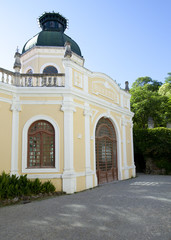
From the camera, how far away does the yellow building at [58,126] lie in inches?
323

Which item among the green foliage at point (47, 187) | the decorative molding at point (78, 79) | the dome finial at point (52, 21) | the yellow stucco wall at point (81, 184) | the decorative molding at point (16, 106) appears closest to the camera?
the green foliage at point (47, 187)

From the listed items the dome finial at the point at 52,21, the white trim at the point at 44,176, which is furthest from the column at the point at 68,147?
the dome finial at the point at 52,21

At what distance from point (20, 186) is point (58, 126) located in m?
2.77

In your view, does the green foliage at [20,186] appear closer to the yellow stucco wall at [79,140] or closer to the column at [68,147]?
the column at [68,147]

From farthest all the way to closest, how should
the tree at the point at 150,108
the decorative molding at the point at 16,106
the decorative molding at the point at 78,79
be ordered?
the tree at the point at 150,108, the decorative molding at the point at 78,79, the decorative molding at the point at 16,106

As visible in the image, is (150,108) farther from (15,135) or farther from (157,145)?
(15,135)

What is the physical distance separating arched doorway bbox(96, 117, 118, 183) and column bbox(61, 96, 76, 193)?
2.29 meters

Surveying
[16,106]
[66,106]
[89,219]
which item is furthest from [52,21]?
[89,219]

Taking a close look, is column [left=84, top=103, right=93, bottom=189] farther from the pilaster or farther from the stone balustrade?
the pilaster

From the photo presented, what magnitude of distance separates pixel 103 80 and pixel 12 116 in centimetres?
545

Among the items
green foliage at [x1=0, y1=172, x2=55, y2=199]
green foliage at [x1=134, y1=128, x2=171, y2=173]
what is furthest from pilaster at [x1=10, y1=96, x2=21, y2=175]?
green foliage at [x1=134, y1=128, x2=171, y2=173]

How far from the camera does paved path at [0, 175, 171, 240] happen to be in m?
4.02

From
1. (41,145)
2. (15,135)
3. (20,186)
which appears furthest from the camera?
(41,145)

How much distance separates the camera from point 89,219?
16.1 feet
